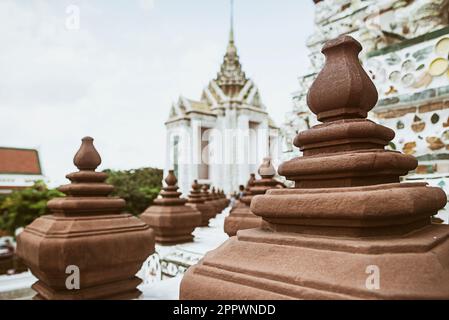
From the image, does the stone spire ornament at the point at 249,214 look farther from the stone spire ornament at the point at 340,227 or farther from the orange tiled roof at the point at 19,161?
the orange tiled roof at the point at 19,161

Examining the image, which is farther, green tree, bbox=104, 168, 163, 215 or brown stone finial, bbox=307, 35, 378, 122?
green tree, bbox=104, 168, 163, 215

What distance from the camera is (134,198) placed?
17109mm

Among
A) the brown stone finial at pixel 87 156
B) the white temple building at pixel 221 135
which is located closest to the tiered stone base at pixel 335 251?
the brown stone finial at pixel 87 156

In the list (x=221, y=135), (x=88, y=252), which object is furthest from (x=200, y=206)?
(x=221, y=135)

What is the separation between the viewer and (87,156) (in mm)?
2646

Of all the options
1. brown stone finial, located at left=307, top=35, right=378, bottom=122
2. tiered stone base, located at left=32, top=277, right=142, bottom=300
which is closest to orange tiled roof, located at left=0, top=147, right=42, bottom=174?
tiered stone base, located at left=32, top=277, right=142, bottom=300

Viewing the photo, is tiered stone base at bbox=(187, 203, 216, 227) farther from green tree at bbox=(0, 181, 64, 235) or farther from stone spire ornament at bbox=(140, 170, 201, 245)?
green tree at bbox=(0, 181, 64, 235)

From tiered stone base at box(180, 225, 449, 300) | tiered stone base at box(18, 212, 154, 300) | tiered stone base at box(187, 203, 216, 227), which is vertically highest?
tiered stone base at box(180, 225, 449, 300)

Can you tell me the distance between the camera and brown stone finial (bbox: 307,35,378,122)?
1.27 meters

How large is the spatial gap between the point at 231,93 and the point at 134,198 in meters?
10.1

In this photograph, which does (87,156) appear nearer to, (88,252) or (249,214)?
(88,252)

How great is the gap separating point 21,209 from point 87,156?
36.3 ft
